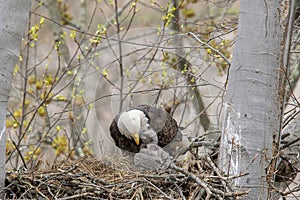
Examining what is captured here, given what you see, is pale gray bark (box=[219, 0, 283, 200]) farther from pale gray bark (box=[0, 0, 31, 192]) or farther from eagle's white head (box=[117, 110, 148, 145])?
eagle's white head (box=[117, 110, 148, 145])

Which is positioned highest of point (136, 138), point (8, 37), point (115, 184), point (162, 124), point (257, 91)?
point (8, 37)

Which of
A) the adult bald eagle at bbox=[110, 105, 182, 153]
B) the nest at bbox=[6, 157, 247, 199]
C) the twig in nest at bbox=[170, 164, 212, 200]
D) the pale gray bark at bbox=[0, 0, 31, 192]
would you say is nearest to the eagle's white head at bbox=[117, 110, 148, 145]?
the adult bald eagle at bbox=[110, 105, 182, 153]

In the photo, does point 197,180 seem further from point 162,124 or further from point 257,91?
point 162,124

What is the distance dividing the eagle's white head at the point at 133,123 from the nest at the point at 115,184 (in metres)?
1.42

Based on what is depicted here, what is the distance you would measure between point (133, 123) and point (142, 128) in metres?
0.14

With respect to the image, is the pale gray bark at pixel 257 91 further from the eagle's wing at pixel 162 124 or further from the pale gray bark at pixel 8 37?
the eagle's wing at pixel 162 124

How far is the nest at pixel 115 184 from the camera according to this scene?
4.30m

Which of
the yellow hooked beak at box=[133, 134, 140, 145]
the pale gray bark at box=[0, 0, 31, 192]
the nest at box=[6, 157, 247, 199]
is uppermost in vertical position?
the pale gray bark at box=[0, 0, 31, 192]

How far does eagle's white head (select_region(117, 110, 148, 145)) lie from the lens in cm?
600

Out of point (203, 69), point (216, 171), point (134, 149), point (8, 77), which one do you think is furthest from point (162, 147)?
point (8, 77)

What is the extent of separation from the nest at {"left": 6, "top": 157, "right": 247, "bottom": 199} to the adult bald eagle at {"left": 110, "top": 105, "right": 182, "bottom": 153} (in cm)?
143

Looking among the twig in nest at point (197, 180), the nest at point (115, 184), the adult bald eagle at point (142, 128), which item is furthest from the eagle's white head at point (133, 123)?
the twig in nest at point (197, 180)

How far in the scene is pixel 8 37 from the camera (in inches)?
165

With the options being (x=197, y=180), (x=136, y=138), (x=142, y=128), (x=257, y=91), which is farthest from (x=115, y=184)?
(x=142, y=128)
